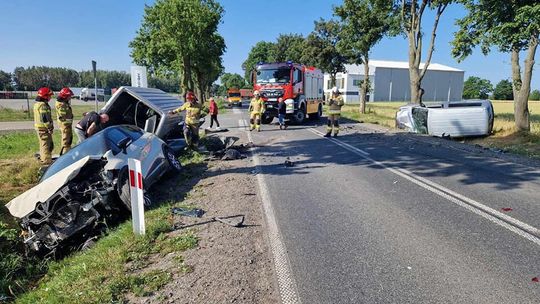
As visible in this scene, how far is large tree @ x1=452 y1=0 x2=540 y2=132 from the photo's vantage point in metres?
12.8

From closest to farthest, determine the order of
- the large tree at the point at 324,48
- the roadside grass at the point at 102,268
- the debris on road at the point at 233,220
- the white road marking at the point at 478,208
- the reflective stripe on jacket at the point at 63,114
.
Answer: the roadside grass at the point at 102,268 → the white road marking at the point at 478,208 → the debris on road at the point at 233,220 → the reflective stripe on jacket at the point at 63,114 → the large tree at the point at 324,48

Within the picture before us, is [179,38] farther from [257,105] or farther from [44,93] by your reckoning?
[44,93]

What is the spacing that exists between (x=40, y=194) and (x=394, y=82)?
243 ft

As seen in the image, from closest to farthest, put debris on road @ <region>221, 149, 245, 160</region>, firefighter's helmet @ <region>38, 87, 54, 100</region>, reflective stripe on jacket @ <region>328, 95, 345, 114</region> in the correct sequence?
firefighter's helmet @ <region>38, 87, 54, 100</region>
debris on road @ <region>221, 149, 245, 160</region>
reflective stripe on jacket @ <region>328, 95, 345, 114</region>

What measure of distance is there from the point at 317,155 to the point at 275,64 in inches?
393

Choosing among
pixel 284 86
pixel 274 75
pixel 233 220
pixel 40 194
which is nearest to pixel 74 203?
pixel 40 194

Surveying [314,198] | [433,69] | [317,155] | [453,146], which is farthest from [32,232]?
[433,69]

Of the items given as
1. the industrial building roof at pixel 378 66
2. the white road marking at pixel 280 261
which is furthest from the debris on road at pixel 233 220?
the industrial building roof at pixel 378 66

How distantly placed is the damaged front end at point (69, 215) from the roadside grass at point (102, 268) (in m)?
0.24

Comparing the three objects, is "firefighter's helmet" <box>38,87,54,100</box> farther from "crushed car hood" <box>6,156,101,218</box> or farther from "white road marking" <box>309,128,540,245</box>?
"white road marking" <box>309,128,540,245</box>

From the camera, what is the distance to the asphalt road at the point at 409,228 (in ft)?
11.1

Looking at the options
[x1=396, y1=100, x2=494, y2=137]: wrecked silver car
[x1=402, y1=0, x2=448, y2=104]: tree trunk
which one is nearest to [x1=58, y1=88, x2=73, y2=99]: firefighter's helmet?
[x1=396, y1=100, x2=494, y2=137]: wrecked silver car

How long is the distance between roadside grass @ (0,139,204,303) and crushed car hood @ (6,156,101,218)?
22.5 inches

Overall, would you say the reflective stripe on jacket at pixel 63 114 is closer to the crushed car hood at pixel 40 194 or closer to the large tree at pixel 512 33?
the crushed car hood at pixel 40 194
